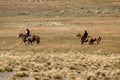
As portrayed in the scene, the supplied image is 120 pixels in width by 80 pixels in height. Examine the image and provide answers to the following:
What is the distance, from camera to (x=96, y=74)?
2209cm

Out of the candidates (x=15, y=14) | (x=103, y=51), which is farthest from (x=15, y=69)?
(x=15, y=14)

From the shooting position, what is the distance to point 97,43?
41156 mm

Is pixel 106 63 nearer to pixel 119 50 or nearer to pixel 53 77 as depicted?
pixel 53 77

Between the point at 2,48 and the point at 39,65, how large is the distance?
46.6ft

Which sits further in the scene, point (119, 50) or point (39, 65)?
point (119, 50)

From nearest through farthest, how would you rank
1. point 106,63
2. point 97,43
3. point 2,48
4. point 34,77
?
1. point 34,77
2. point 106,63
3. point 2,48
4. point 97,43

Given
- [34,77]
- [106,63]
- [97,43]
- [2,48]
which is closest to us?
[34,77]

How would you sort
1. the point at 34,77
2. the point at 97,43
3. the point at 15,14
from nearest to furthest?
the point at 34,77 < the point at 97,43 < the point at 15,14

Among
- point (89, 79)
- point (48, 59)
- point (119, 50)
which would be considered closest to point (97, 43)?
point (119, 50)

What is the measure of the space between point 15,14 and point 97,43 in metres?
57.3

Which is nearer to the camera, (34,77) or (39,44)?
(34,77)

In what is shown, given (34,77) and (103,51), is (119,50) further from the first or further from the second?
(34,77)

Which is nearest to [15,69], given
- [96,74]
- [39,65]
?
[39,65]

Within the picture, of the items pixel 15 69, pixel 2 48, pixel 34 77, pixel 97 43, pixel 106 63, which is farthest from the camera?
pixel 97 43
